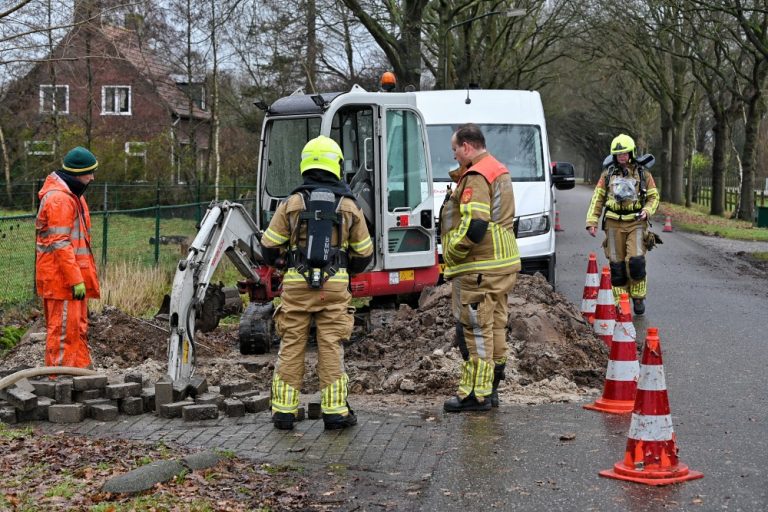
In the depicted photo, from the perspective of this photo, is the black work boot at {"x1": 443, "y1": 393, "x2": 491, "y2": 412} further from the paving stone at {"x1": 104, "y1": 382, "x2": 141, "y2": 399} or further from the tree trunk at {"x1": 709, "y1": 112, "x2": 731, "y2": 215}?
the tree trunk at {"x1": 709, "y1": 112, "x2": 731, "y2": 215}

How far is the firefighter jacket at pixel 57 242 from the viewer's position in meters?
8.77

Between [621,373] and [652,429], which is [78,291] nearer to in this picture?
[621,373]

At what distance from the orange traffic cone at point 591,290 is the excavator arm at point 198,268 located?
405 centimetres

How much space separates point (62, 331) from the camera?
885cm

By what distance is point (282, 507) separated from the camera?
213 inches

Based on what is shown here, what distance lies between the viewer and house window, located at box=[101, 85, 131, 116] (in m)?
44.0

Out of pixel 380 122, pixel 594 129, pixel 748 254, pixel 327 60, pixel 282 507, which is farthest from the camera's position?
pixel 594 129

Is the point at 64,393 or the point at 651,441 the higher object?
the point at 651,441

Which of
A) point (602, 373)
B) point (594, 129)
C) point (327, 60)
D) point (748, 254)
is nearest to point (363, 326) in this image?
point (602, 373)

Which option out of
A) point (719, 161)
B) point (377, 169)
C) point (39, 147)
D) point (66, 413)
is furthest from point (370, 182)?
point (719, 161)

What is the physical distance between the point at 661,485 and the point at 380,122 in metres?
6.10

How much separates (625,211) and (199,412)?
630 centimetres

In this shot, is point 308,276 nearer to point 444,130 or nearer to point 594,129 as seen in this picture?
point 444,130

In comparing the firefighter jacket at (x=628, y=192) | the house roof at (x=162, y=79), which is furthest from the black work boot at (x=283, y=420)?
→ the house roof at (x=162, y=79)
